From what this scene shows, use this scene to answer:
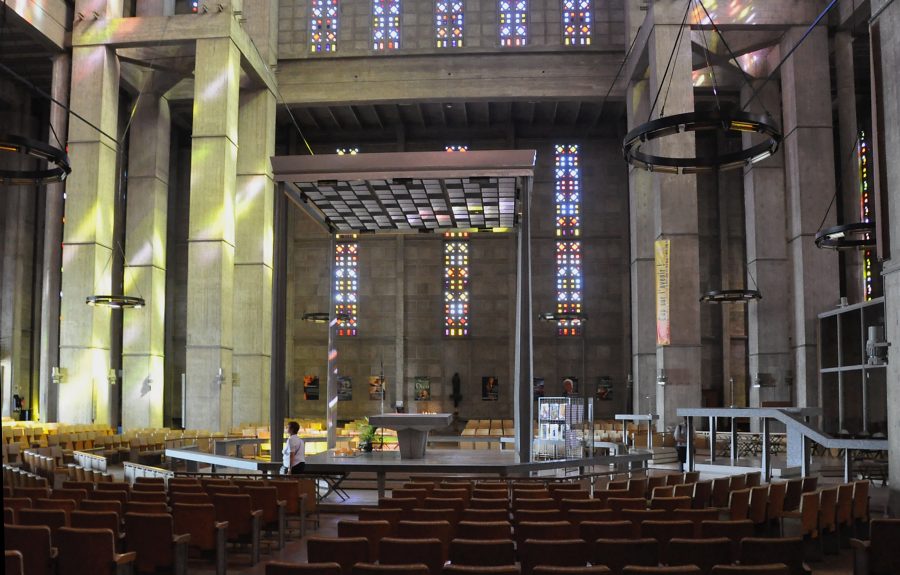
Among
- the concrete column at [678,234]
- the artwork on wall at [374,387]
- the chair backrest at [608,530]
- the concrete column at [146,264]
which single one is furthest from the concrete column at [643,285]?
the chair backrest at [608,530]

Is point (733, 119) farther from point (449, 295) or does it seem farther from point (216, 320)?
point (449, 295)

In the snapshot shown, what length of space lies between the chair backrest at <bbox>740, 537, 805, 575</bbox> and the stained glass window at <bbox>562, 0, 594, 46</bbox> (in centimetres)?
3130

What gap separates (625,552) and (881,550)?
2031 mm

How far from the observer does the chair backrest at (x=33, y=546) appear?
5.75 meters

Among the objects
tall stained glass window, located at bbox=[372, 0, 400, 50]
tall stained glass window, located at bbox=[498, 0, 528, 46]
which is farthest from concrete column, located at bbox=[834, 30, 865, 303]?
tall stained glass window, located at bbox=[372, 0, 400, 50]

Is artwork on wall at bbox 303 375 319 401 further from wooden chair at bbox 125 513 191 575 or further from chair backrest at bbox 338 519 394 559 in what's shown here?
chair backrest at bbox 338 519 394 559

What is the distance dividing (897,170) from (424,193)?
8393 mm

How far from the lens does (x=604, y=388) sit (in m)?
36.9

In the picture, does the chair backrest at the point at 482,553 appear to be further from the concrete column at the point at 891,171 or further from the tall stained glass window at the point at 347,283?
the tall stained glass window at the point at 347,283

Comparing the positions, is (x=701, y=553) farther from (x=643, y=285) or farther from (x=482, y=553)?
(x=643, y=285)

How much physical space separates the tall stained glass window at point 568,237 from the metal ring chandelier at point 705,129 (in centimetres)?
1944

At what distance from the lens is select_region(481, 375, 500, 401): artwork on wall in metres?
37.4

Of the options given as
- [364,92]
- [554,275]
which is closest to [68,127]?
[364,92]

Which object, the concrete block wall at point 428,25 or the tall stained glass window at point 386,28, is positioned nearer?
the concrete block wall at point 428,25
